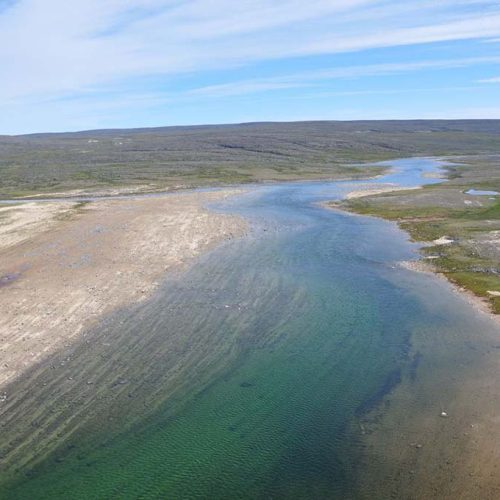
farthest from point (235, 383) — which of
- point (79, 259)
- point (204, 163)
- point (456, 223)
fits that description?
point (204, 163)

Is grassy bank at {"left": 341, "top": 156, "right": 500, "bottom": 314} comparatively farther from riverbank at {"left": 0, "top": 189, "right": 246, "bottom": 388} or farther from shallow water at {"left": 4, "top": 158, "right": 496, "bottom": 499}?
riverbank at {"left": 0, "top": 189, "right": 246, "bottom": 388}

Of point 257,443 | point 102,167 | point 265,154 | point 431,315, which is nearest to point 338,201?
point 431,315

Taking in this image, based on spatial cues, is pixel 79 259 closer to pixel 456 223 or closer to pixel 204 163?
pixel 456 223

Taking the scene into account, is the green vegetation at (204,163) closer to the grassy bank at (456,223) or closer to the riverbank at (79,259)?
the riverbank at (79,259)

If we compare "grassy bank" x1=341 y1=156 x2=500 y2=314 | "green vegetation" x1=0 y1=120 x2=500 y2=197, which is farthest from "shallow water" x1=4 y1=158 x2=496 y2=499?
"green vegetation" x1=0 y1=120 x2=500 y2=197

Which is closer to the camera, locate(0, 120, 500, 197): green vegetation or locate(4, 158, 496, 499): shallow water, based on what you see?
locate(4, 158, 496, 499): shallow water

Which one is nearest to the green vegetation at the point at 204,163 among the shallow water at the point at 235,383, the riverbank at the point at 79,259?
the riverbank at the point at 79,259

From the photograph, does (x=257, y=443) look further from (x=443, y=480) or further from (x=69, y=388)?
(x=69, y=388)
